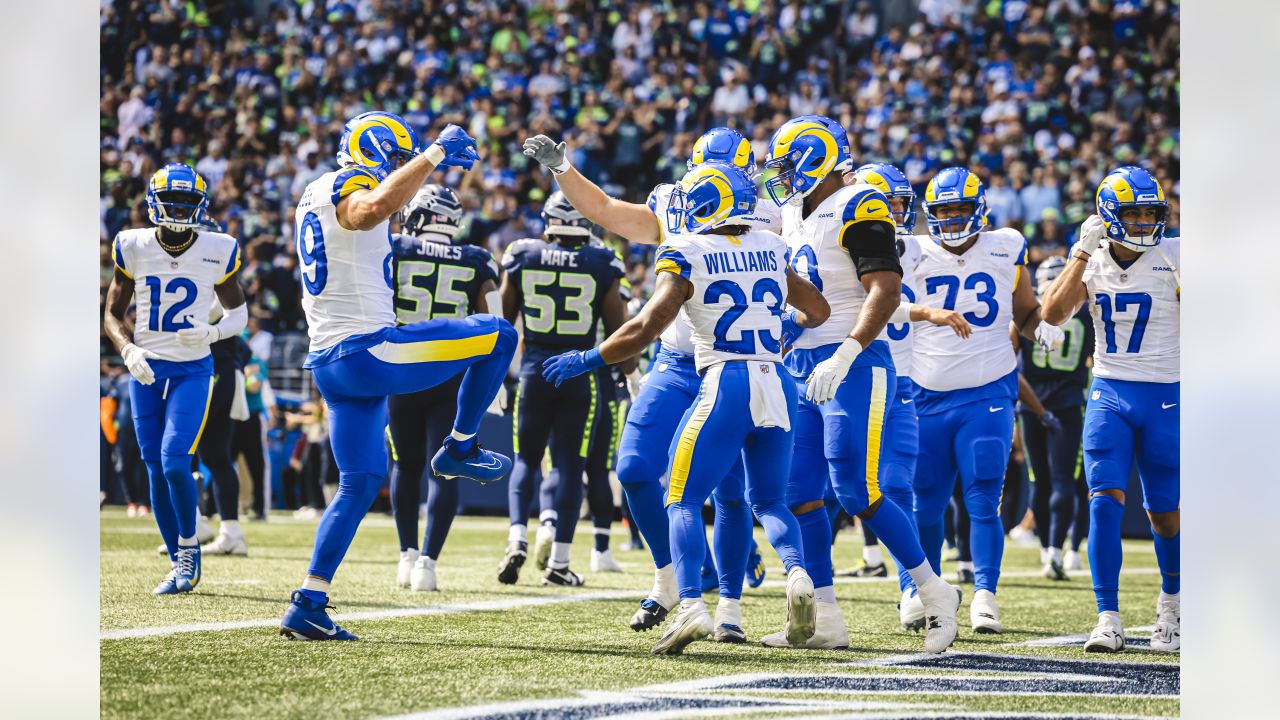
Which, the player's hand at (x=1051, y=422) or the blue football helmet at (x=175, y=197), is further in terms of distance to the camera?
the player's hand at (x=1051, y=422)

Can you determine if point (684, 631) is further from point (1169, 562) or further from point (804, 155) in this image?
point (1169, 562)

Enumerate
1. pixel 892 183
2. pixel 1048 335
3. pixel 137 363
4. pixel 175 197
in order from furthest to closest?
pixel 175 197 → pixel 137 363 → pixel 892 183 → pixel 1048 335

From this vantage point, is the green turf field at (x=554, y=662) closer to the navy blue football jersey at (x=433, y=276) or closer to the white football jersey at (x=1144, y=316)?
the white football jersey at (x=1144, y=316)

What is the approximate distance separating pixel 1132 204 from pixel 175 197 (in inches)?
193

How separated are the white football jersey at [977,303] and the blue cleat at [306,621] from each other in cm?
333

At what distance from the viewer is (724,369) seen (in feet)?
18.2

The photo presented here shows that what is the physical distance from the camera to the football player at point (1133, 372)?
20.4 ft

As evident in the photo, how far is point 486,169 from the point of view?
19219mm

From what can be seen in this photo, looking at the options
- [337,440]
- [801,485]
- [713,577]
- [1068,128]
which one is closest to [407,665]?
[337,440]

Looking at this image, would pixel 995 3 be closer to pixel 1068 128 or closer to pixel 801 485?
pixel 1068 128

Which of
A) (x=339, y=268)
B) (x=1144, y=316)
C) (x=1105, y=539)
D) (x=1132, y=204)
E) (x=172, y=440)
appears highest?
(x=1132, y=204)

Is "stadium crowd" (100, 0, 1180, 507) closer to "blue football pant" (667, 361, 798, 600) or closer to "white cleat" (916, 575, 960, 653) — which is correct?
"white cleat" (916, 575, 960, 653)

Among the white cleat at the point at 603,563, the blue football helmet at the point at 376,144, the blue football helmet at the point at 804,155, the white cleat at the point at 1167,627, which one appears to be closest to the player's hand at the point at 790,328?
the blue football helmet at the point at 804,155

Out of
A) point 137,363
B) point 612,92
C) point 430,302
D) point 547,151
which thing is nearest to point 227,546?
point 137,363
